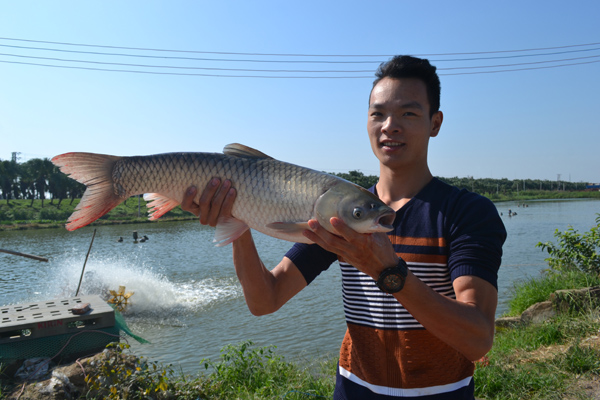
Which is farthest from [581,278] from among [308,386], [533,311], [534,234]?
[534,234]

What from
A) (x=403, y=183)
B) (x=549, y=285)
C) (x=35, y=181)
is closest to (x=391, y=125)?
(x=403, y=183)

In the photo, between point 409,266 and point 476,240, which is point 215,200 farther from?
point 476,240

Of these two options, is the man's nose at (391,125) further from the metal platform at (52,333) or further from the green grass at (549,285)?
the green grass at (549,285)

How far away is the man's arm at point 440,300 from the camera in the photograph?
5.89 feet

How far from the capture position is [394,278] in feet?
5.93

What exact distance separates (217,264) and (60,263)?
9.43 m

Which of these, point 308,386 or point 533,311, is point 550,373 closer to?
point 308,386

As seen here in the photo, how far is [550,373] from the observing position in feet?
16.6

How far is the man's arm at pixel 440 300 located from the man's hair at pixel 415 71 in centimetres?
88

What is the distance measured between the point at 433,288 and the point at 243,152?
126 cm

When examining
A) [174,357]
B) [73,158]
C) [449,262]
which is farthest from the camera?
[174,357]

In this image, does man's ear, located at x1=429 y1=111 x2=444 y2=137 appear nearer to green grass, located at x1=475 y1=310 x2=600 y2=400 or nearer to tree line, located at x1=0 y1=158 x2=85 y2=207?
green grass, located at x1=475 y1=310 x2=600 y2=400

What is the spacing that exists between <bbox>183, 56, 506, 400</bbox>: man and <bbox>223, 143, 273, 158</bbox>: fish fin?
0.22 metres

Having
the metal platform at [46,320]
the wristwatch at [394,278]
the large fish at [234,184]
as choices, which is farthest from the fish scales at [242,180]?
the metal platform at [46,320]
